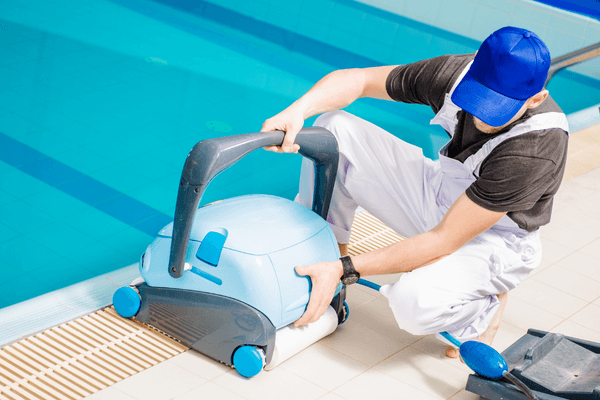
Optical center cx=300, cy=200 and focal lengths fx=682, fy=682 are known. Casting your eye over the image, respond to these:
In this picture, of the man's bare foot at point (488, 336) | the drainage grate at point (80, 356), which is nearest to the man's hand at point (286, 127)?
the drainage grate at point (80, 356)

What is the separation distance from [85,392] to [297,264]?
0.66 metres

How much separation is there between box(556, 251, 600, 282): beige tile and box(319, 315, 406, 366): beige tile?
1016 mm

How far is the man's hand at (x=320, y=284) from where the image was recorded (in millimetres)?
1919

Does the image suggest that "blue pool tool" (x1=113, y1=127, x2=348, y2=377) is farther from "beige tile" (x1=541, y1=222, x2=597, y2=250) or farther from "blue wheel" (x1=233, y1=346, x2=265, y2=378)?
"beige tile" (x1=541, y1=222, x2=597, y2=250)

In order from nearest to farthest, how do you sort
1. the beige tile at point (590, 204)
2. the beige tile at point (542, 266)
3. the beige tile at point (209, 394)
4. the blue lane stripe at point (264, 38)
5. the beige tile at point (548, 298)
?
the beige tile at point (209, 394), the beige tile at point (548, 298), the beige tile at point (542, 266), the beige tile at point (590, 204), the blue lane stripe at point (264, 38)

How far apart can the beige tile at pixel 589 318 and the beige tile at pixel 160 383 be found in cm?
137

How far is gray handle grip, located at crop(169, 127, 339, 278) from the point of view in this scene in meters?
1.74

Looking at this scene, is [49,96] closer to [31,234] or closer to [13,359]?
[31,234]

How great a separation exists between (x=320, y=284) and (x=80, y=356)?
0.72 metres

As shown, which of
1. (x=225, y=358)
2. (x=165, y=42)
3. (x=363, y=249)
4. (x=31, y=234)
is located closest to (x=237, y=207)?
(x=225, y=358)

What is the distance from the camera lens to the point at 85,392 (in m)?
1.81

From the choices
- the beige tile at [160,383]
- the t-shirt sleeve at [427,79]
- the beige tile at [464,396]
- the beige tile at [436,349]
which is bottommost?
the beige tile at [160,383]

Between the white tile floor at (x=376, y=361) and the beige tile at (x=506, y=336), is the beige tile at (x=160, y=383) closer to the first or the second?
the white tile floor at (x=376, y=361)

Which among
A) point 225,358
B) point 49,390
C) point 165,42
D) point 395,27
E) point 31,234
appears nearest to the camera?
point 49,390
